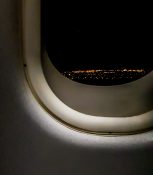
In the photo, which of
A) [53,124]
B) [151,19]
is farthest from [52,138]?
[151,19]

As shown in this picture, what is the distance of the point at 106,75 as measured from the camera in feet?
4.20

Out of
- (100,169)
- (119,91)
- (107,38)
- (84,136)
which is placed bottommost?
(100,169)

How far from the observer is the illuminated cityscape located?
1268 millimetres

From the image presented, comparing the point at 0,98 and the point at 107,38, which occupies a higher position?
the point at 107,38

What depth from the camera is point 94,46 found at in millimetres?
1262

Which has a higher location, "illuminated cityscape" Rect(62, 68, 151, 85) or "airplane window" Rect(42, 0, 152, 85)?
"airplane window" Rect(42, 0, 152, 85)

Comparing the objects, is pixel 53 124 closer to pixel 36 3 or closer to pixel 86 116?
pixel 86 116

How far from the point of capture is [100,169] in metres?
1.25

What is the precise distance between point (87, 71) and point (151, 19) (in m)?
0.28

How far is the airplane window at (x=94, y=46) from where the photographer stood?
122 centimetres

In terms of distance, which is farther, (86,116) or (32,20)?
(86,116)

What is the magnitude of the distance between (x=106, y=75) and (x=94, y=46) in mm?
109

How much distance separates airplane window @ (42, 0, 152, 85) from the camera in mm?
1222

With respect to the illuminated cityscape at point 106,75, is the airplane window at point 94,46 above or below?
above
